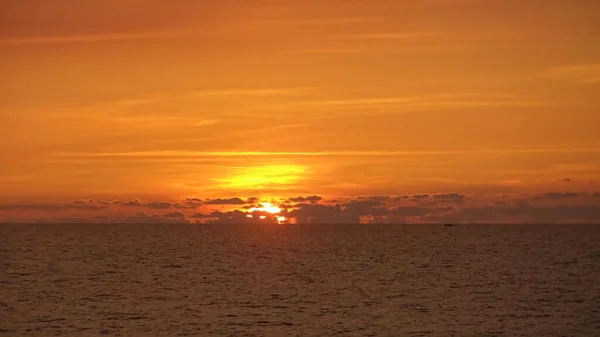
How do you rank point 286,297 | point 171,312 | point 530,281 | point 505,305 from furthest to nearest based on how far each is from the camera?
point 530,281
point 286,297
point 505,305
point 171,312

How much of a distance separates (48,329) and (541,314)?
1779 inches

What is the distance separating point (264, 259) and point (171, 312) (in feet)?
268

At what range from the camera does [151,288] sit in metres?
102

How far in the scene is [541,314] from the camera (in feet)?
261

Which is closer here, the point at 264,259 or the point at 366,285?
the point at 366,285

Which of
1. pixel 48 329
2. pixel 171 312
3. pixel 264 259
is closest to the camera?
pixel 48 329

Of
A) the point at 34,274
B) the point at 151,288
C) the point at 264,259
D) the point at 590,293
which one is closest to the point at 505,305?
the point at 590,293

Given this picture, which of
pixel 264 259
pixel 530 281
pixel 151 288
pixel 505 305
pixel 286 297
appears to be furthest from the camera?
pixel 264 259

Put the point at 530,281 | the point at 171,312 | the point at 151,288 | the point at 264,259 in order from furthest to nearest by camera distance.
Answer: the point at 264,259, the point at 530,281, the point at 151,288, the point at 171,312

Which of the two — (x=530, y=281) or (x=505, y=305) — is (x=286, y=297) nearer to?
(x=505, y=305)

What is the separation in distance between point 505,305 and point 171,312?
34.1m

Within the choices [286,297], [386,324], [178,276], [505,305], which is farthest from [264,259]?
[386,324]

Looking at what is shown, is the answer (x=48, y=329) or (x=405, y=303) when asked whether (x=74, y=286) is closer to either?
(x=48, y=329)

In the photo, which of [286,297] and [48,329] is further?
[286,297]
